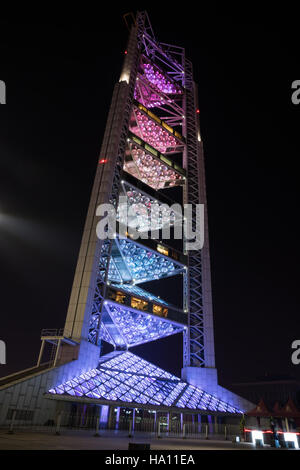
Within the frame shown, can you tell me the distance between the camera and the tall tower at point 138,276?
27.6 meters

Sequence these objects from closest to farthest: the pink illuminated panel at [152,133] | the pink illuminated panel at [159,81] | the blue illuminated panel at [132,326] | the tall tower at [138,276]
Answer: the tall tower at [138,276] → the blue illuminated panel at [132,326] → the pink illuminated panel at [152,133] → the pink illuminated panel at [159,81]

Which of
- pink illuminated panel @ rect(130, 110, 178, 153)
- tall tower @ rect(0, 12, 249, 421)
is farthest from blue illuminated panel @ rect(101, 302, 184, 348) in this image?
pink illuminated panel @ rect(130, 110, 178, 153)

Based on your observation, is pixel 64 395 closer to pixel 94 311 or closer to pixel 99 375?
pixel 99 375

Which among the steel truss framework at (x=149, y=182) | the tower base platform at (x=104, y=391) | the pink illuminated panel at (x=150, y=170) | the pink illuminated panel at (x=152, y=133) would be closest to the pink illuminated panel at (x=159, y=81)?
the steel truss framework at (x=149, y=182)

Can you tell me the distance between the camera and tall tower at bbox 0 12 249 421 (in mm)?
27562

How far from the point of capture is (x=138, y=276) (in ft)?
171

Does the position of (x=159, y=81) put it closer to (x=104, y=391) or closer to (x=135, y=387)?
(x=135, y=387)

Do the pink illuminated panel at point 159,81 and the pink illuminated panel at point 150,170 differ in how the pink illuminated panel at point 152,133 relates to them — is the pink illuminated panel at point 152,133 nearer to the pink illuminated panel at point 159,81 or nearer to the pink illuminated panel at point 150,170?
the pink illuminated panel at point 150,170

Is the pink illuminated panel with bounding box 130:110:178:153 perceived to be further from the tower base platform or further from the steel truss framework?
the tower base platform

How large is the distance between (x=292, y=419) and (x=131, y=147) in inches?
1637

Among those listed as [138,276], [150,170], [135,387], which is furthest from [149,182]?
[135,387]

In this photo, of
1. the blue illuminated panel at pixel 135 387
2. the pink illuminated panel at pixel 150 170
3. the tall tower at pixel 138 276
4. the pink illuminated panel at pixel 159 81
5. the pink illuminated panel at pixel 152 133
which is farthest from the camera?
the pink illuminated panel at pixel 159 81

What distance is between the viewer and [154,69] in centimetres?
6300

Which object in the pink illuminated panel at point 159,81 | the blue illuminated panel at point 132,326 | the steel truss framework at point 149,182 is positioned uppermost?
the pink illuminated panel at point 159,81
